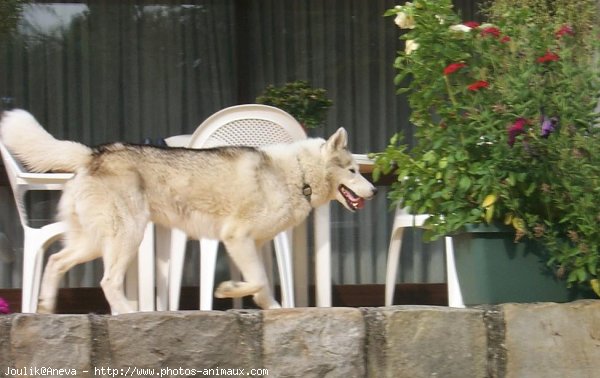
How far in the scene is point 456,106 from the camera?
14.6ft

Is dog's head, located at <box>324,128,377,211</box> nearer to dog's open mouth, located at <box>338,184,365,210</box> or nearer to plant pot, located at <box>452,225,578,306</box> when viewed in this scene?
dog's open mouth, located at <box>338,184,365,210</box>

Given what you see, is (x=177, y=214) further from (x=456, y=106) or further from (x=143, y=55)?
(x=143, y=55)

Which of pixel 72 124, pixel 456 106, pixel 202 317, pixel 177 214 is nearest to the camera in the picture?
pixel 202 317

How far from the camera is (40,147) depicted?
4.88 m

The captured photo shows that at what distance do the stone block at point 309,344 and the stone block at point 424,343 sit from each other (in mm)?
102

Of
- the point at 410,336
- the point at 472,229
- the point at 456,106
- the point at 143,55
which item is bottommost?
the point at 410,336

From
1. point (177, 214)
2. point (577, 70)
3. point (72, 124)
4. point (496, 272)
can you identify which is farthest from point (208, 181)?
point (72, 124)

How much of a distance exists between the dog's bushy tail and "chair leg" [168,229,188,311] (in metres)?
0.80

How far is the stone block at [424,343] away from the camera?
4246 millimetres

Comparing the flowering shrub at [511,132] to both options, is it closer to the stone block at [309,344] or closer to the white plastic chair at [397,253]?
the white plastic chair at [397,253]

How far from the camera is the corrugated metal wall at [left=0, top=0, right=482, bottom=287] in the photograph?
729 cm

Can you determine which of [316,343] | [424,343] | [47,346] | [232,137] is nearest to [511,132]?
[424,343]

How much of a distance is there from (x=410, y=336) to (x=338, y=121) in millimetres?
3407

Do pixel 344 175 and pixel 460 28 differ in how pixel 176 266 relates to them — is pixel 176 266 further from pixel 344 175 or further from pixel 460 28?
pixel 460 28
